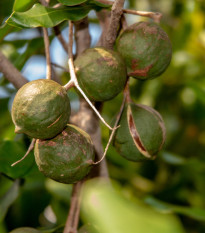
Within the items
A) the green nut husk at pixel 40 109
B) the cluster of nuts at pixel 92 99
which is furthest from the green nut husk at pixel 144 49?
the green nut husk at pixel 40 109

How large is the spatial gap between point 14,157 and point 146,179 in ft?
2.99

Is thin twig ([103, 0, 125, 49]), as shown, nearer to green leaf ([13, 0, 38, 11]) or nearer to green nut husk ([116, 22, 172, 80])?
green nut husk ([116, 22, 172, 80])

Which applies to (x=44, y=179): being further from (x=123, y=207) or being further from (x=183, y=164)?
(x=123, y=207)

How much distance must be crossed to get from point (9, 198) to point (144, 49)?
2.18 feet

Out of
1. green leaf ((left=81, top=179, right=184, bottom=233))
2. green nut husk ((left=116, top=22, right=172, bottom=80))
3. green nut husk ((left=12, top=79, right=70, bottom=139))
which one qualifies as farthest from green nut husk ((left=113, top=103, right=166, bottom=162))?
green leaf ((left=81, top=179, right=184, bottom=233))

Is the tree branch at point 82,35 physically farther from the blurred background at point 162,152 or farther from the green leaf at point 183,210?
the green leaf at point 183,210

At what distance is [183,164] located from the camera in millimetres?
1525

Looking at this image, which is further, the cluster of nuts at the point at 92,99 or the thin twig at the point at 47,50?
the thin twig at the point at 47,50

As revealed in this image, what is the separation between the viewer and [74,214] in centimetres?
99

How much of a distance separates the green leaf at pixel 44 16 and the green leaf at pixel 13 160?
36 centimetres

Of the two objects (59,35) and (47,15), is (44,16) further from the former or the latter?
(59,35)

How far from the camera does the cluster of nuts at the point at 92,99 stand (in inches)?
30.9

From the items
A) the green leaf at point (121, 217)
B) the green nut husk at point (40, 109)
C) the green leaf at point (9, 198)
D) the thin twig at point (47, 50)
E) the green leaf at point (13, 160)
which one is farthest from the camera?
the green leaf at point (9, 198)

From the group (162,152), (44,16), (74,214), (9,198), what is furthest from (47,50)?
(162,152)
